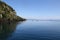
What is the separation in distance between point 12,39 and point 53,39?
56.4 ft

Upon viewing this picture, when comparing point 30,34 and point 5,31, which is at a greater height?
point 5,31

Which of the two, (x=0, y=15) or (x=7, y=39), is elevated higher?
(x=0, y=15)

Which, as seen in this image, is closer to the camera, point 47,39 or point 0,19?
point 47,39

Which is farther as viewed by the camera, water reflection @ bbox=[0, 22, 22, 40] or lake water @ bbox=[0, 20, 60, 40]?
water reflection @ bbox=[0, 22, 22, 40]

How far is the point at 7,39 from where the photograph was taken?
51500 millimetres

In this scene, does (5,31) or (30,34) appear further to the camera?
(5,31)

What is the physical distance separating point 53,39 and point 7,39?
1923 centimetres

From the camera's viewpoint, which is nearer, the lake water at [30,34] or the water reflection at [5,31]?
the lake water at [30,34]

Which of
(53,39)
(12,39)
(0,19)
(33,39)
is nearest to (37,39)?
(33,39)

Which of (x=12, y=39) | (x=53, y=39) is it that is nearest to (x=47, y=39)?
(x=53, y=39)

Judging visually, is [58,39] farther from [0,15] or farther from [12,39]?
[0,15]

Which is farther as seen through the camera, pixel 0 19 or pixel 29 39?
pixel 0 19

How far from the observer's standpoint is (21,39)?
171ft

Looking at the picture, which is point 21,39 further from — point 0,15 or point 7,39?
point 0,15
